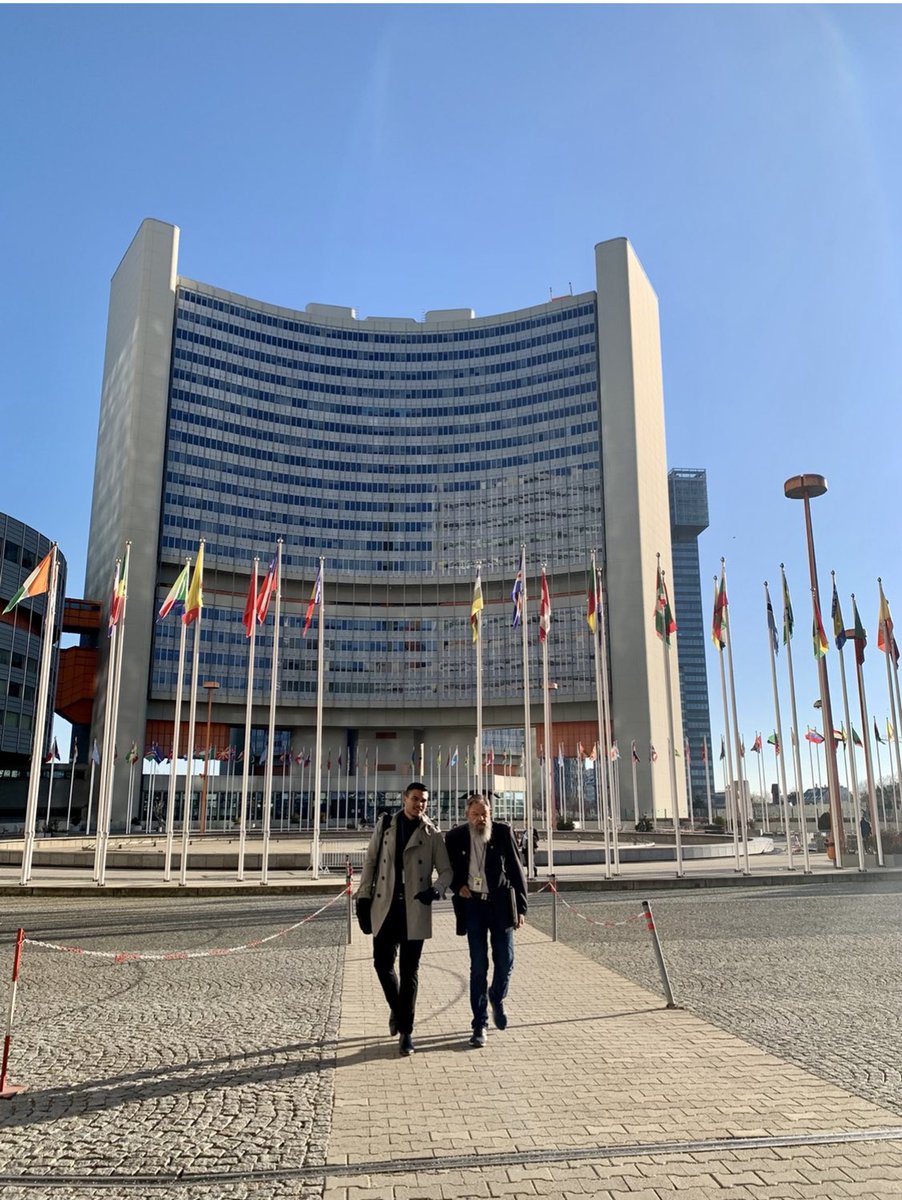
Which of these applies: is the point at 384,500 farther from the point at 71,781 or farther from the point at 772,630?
the point at 772,630

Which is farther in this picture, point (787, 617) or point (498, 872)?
point (787, 617)

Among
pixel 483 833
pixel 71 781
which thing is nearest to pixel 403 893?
pixel 483 833

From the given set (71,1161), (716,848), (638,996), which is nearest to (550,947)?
(638,996)

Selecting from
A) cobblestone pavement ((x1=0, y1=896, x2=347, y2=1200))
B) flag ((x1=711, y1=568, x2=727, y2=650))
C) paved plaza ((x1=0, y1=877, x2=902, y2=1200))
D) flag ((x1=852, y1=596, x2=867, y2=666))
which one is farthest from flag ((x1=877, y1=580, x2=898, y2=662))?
cobblestone pavement ((x1=0, y1=896, x2=347, y2=1200))

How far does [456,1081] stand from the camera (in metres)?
6.43

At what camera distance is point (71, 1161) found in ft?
16.5

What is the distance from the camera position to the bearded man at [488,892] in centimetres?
790

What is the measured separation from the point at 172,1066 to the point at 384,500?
101360 mm

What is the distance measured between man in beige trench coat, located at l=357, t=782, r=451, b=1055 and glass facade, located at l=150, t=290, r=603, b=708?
83850 mm

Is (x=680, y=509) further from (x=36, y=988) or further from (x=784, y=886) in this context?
(x=36, y=988)

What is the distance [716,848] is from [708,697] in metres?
164

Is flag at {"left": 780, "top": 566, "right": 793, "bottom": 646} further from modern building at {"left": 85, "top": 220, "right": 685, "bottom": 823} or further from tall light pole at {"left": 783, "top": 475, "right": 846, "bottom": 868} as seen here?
modern building at {"left": 85, "top": 220, "right": 685, "bottom": 823}

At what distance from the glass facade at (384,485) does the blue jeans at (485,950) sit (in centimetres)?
8334

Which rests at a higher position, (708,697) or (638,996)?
(708,697)
